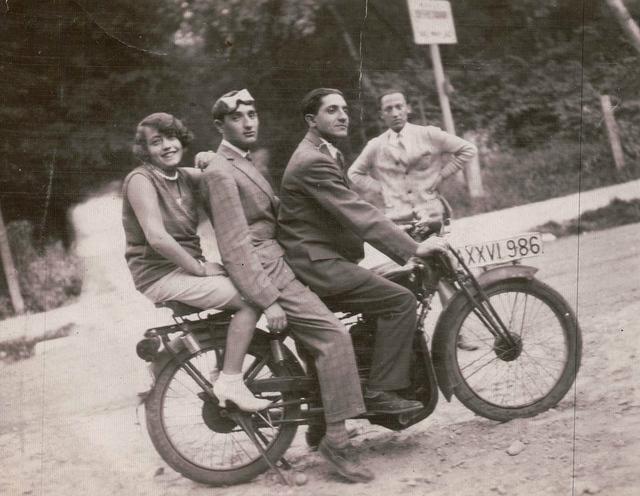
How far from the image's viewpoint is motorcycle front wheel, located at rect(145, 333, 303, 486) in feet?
10.4

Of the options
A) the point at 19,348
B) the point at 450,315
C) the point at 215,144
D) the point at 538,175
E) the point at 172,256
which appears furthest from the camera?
the point at 538,175

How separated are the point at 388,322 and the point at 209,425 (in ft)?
3.11

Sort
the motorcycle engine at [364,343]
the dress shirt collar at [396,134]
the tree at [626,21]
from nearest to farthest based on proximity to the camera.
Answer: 1. the motorcycle engine at [364,343]
2. the dress shirt collar at [396,134]
3. the tree at [626,21]

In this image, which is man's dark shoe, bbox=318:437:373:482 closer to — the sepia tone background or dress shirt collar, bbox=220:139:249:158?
the sepia tone background

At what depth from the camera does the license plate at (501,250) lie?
3426 millimetres

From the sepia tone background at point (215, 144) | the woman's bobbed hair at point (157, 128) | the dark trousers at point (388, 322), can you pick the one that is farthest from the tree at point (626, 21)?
the woman's bobbed hair at point (157, 128)

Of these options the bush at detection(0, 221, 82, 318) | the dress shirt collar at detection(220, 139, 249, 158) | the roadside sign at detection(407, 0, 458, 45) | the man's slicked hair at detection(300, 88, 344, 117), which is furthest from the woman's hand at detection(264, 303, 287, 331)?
the roadside sign at detection(407, 0, 458, 45)

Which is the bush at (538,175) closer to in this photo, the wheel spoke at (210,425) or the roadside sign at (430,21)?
the roadside sign at (430,21)

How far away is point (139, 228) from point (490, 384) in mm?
1990

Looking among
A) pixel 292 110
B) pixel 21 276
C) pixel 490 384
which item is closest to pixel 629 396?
pixel 490 384

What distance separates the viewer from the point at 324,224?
328 centimetres

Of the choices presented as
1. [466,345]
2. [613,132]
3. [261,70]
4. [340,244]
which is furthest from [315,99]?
[613,132]

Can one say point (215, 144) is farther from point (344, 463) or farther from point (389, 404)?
point (344, 463)

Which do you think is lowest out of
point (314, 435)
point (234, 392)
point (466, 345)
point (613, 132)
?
point (314, 435)
